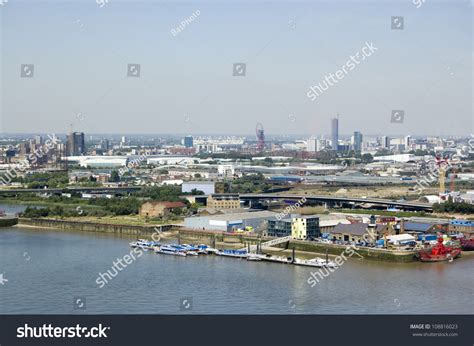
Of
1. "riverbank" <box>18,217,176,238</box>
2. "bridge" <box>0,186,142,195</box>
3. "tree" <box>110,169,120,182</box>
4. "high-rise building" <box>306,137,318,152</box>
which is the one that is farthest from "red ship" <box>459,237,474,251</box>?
"high-rise building" <box>306,137,318,152</box>

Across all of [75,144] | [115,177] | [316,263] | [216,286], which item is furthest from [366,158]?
[216,286]

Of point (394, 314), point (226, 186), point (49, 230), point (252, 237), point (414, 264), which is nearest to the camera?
point (394, 314)

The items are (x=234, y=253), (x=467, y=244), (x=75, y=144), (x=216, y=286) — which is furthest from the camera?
(x=75, y=144)

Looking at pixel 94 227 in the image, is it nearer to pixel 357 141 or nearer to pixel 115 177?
pixel 115 177

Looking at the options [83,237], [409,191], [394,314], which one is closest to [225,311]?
[394,314]

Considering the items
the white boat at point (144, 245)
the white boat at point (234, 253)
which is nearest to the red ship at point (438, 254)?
the white boat at point (234, 253)

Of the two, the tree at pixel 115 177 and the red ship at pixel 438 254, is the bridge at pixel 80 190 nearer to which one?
the tree at pixel 115 177

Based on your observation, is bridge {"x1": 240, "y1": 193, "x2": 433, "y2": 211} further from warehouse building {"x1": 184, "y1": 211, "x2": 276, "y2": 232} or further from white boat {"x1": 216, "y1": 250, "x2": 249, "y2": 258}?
white boat {"x1": 216, "y1": 250, "x2": 249, "y2": 258}

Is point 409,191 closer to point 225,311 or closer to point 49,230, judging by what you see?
point 49,230
